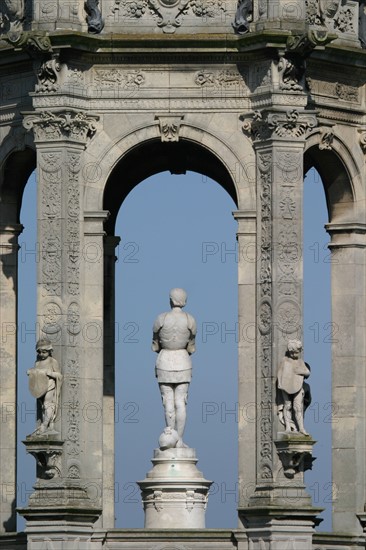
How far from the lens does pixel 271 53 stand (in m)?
66.8

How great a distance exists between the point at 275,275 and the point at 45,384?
452cm

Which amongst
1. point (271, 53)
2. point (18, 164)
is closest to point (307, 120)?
point (271, 53)

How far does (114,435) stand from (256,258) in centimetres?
544

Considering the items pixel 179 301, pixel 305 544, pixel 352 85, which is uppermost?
pixel 352 85

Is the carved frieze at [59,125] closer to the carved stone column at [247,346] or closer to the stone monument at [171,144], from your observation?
the stone monument at [171,144]

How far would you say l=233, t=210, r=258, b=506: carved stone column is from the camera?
6694 centimetres

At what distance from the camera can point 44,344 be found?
66.5 meters

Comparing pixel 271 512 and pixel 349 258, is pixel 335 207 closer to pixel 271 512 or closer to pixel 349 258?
pixel 349 258

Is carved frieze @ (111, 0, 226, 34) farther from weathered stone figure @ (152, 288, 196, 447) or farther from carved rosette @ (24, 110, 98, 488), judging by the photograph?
weathered stone figure @ (152, 288, 196, 447)

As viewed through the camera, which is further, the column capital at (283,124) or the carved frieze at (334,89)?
the carved frieze at (334,89)

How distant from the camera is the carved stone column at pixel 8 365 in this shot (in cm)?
6994

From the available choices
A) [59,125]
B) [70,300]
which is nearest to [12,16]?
[59,125]

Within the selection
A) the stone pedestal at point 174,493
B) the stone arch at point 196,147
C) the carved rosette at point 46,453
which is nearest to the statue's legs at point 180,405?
the stone pedestal at point 174,493

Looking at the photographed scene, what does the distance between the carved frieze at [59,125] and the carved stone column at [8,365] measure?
358 cm
